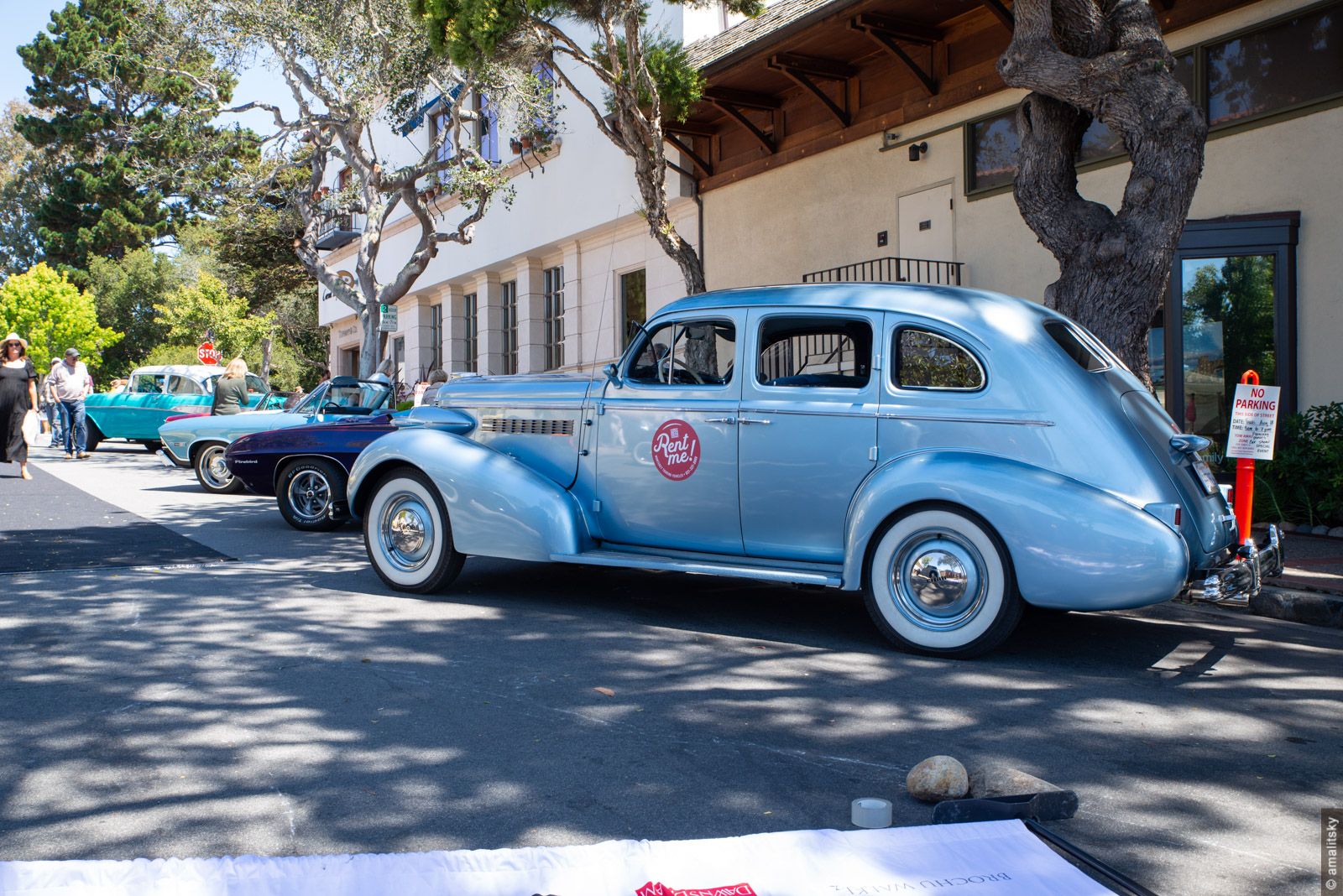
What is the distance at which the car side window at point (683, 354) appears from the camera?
6809 millimetres

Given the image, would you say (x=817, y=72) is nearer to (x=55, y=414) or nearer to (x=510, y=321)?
(x=510, y=321)

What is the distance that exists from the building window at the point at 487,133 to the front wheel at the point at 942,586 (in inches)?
816

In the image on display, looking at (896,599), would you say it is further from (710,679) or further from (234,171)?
(234,171)

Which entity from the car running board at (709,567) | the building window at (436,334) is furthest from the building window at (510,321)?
the car running board at (709,567)

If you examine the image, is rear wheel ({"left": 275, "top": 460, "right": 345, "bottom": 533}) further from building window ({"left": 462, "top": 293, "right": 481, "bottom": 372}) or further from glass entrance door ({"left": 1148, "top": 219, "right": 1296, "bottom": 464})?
building window ({"left": 462, "top": 293, "right": 481, "bottom": 372})

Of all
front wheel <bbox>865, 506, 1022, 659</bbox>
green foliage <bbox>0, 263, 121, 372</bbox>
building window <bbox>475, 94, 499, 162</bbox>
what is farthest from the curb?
green foliage <bbox>0, 263, 121, 372</bbox>

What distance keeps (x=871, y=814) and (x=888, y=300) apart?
361 centimetres

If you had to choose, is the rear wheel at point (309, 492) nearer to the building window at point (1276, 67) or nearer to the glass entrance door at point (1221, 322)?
the glass entrance door at point (1221, 322)

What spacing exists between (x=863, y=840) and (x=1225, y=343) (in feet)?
33.0

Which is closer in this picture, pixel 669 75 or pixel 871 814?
pixel 871 814

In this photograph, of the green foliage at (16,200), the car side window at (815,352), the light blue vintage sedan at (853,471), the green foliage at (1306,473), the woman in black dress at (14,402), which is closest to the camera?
the light blue vintage sedan at (853,471)

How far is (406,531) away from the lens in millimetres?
7453

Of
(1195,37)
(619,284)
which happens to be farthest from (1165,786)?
(619,284)

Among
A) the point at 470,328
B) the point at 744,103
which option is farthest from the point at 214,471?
the point at 470,328
